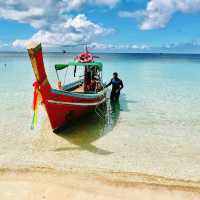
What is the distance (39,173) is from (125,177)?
2368 millimetres

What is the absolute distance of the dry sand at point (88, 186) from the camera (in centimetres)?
610

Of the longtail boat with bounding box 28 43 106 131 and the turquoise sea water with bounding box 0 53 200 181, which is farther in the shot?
the longtail boat with bounding box 28 43 106 131

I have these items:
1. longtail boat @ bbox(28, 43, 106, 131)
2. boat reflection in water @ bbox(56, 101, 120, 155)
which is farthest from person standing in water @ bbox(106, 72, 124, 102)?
boat reflection in water @ bbox(56, 101, 120, 155)

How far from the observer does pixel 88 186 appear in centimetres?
654

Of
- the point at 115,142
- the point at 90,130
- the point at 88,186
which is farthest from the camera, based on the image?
the point at 90,130

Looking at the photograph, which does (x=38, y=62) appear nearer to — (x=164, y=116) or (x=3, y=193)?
(x=3, y=193)

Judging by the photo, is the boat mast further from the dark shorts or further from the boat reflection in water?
the dark shorts

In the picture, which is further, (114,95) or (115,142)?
(114,95)

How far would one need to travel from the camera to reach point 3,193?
20.0 feet

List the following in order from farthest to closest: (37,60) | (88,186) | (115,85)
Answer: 1. (115,85)
2. (37,60)
3. (88,186)

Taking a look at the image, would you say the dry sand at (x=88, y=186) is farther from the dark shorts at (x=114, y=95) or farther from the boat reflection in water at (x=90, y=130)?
the dark shorts at (x=114, y=95)

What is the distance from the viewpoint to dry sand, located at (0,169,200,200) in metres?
6.10

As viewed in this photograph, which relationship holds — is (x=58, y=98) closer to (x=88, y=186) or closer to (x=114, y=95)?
(x=88, y=186)

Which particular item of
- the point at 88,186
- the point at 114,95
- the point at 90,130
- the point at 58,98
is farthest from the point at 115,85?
the point at 88,186
